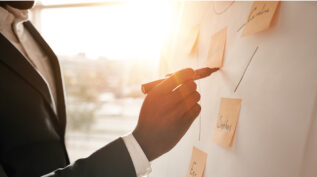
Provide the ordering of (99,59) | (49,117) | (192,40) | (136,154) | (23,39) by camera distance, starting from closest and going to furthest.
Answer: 1. (136,154)
2. (192,40)
3. (49,117)
4. (23,39)
5. (99,59)

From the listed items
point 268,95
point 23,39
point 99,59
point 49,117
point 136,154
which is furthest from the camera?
point 99,59

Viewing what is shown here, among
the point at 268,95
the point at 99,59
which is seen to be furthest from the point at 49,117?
the point at 99,59

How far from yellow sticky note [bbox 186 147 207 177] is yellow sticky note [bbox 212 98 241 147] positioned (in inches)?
2.5

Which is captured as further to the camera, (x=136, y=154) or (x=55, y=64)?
(x=55, y=64)

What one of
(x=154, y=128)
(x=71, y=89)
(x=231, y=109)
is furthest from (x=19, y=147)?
(x=71, y=89)

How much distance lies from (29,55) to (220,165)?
66 centimetres

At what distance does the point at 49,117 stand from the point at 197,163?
0.44 meters

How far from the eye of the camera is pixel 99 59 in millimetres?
2229

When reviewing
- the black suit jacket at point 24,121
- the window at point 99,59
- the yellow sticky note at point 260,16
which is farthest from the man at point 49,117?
the window at point 99,59

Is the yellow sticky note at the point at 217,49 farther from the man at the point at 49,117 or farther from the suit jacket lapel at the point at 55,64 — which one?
the suit jacket lapel at the point at 55,64

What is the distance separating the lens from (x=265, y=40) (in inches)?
14.7

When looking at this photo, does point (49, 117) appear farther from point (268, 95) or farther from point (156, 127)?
point (268, 95)

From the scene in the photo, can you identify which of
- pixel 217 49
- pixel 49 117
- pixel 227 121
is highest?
pixel 217 49

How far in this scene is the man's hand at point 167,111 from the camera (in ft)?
1.42
